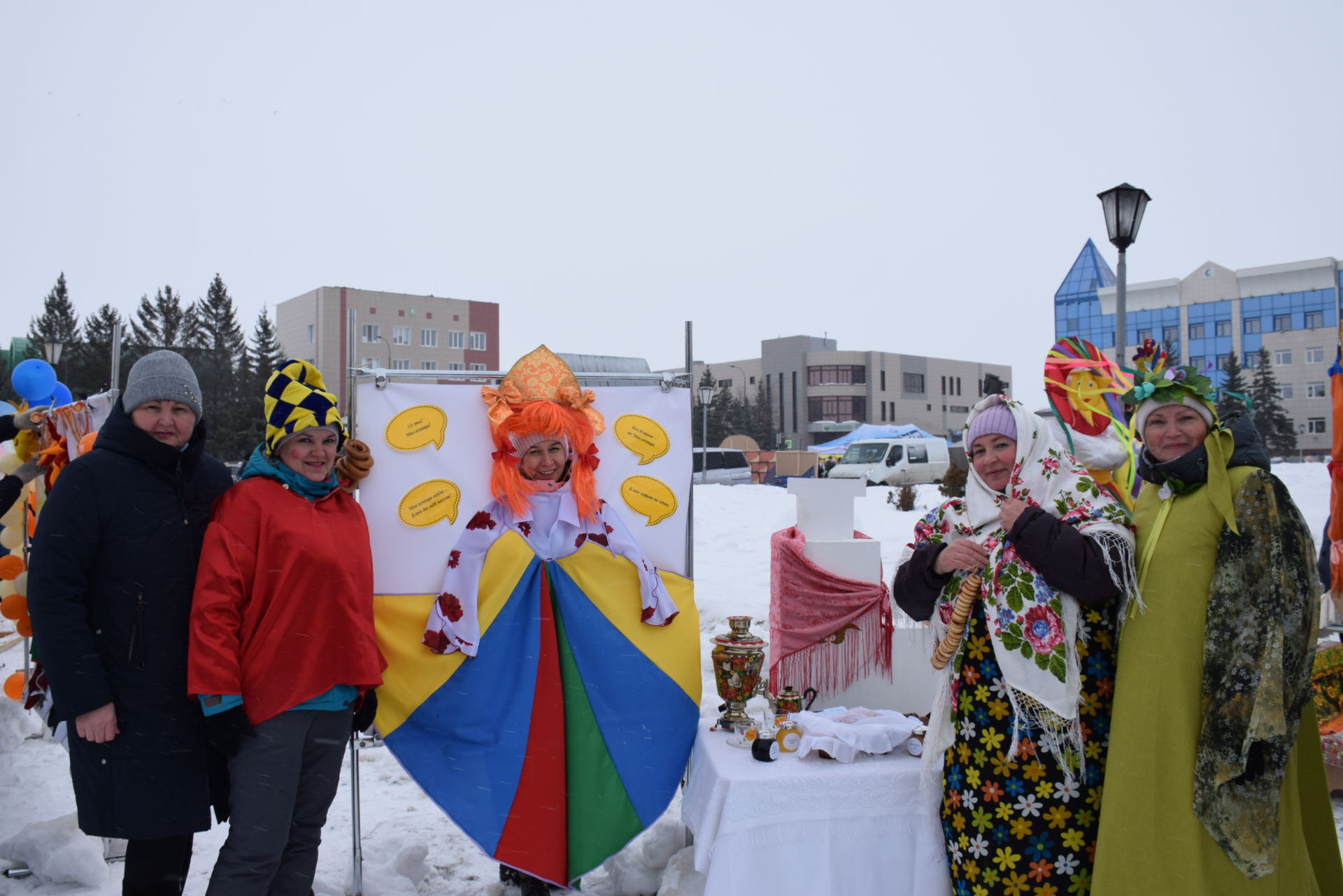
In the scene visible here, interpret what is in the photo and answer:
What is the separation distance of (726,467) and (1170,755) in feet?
77.9

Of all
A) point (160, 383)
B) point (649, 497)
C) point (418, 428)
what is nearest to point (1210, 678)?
point (649, 497)

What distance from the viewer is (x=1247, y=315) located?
155ft

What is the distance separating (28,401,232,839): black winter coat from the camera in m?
2.38

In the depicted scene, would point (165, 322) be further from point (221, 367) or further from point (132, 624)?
point (132, 624)

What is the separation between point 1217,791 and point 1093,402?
5.04ft

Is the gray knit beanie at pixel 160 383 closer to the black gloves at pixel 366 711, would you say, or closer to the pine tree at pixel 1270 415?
the black gloves at pixel 366 711

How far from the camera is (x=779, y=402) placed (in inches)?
2795

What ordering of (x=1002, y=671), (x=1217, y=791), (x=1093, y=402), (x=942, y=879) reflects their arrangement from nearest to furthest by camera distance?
(x=1217, y=791) → (x=1002, y=671) → (x=942, y=879) → (x=1093, y=402)

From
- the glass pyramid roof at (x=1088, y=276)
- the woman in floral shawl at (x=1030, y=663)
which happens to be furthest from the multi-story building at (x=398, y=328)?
the woman in floral shawl at (x=1030, y=663)

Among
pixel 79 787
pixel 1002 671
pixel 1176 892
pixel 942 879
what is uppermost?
pixel 1002 671

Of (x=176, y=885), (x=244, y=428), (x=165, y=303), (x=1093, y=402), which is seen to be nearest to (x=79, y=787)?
(x=176, y=885)

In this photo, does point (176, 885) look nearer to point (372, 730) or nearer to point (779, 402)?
point (372, 730)

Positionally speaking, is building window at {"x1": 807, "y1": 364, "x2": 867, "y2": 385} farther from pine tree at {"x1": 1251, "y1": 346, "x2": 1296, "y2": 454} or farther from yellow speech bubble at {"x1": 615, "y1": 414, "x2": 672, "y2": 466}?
yellow speech bubble at {"x1": 615, "y1": 414, "x2": 672, "y2": 466}

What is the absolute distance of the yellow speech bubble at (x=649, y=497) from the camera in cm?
379
